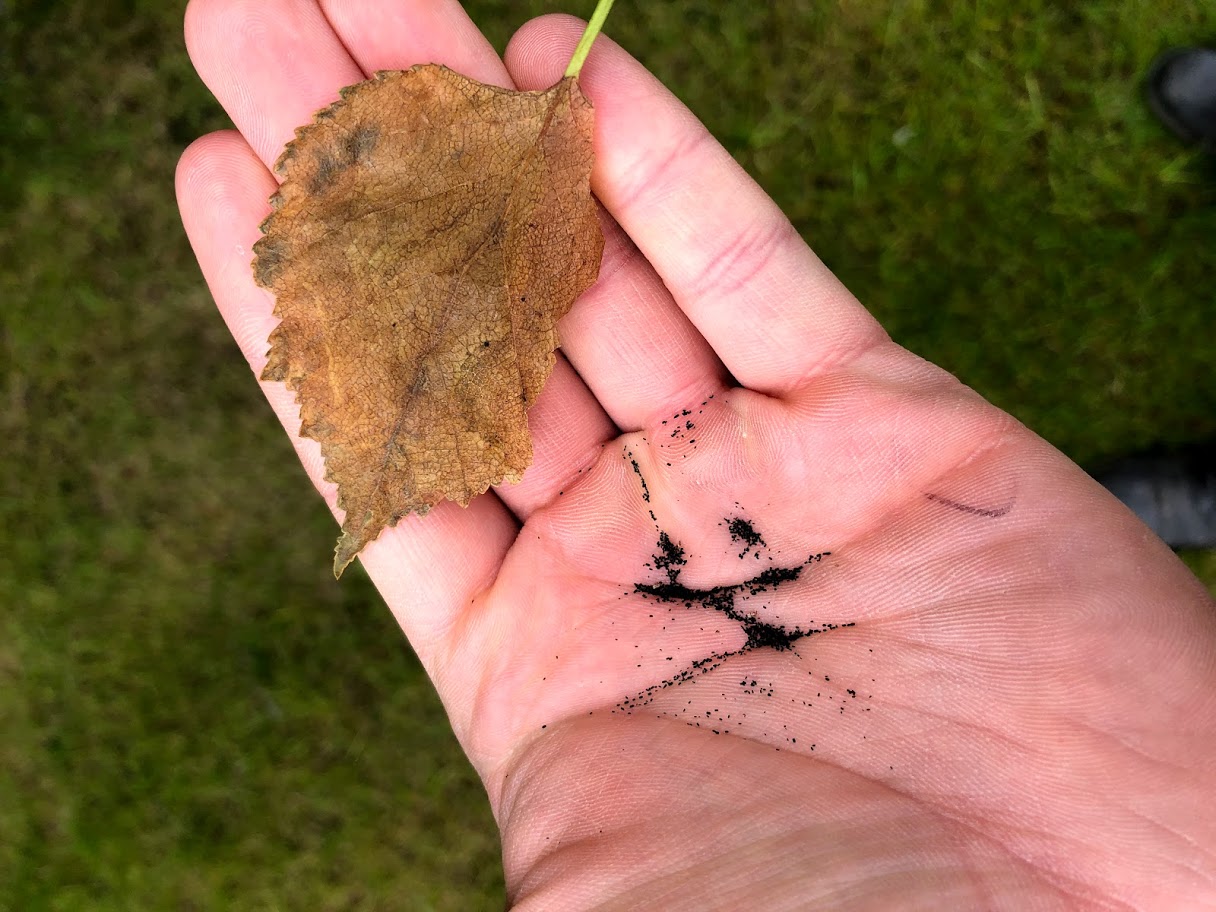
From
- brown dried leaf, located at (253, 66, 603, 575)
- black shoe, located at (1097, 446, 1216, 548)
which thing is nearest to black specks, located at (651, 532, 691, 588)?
brown dried leaf, located at (253, 66, 603, 575)

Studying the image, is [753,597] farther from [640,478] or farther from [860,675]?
[640,478]

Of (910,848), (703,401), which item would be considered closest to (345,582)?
(703,401)

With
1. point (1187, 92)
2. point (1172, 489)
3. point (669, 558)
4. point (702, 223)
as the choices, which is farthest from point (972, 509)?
point (1187, 92)

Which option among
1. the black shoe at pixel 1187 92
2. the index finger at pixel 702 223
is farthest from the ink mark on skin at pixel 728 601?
the black shoe at pixel 1187 92

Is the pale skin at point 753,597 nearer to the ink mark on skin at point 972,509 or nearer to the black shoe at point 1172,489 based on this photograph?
the ink mark on skin at point 972,509

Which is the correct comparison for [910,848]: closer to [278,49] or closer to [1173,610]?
[1173,610]

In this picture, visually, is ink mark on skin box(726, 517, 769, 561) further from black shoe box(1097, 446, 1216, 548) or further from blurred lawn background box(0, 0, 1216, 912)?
black shoe box(1097, 446, 1216, 548)
